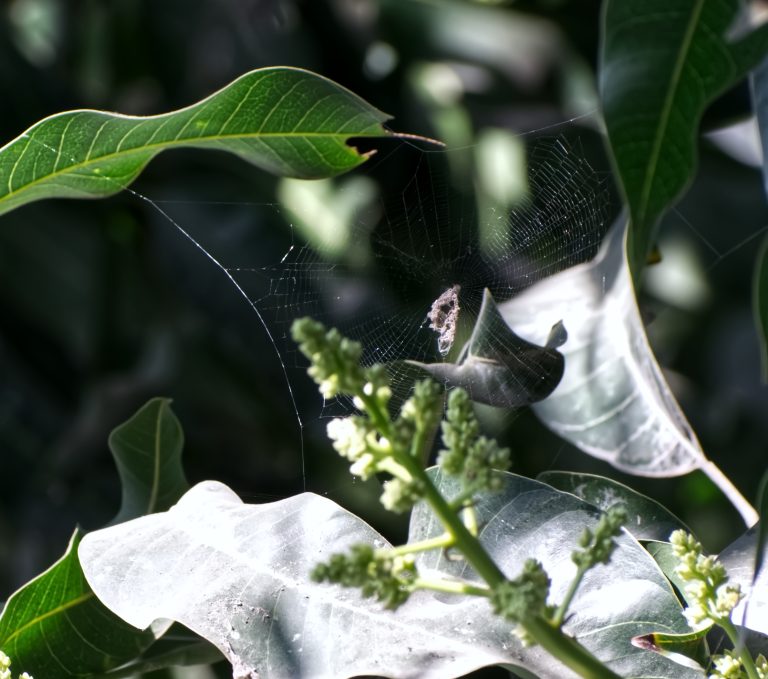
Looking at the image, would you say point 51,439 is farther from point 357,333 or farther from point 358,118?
point 358,118

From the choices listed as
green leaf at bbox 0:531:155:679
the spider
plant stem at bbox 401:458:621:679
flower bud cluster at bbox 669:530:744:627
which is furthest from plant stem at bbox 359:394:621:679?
the spider

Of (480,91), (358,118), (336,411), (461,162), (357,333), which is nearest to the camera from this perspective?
(358,118)

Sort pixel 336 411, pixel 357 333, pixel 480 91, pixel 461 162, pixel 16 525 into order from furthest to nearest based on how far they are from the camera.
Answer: pixel 480 91
pixel 16 525
pixel 461 162
pixel 336 411
pixel 357 333

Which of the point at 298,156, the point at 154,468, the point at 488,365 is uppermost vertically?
the point at 298,156

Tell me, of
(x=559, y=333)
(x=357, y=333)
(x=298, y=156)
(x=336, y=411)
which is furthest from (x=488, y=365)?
(x=336, y=411)

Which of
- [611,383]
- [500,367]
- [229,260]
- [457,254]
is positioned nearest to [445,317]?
[457,254]

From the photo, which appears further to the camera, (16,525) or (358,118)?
(16,525)

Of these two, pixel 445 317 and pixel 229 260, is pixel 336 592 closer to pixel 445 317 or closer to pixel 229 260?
pixel 445 317

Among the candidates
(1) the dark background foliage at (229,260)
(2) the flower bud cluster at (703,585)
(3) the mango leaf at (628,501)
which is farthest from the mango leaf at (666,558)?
(1) the dark background foliage at (229,260)
